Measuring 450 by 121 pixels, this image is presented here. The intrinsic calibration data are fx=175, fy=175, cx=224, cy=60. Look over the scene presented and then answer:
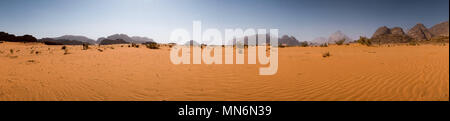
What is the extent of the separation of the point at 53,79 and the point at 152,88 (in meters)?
3.31

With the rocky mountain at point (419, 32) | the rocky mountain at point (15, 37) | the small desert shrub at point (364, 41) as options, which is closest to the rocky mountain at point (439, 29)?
the rocky mountain at point (419, 32)

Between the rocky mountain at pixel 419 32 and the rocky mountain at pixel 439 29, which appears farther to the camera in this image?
the rocky mountain at pixel 439 29

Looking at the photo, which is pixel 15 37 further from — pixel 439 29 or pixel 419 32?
pixel 439 29

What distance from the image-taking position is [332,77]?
5070 mm

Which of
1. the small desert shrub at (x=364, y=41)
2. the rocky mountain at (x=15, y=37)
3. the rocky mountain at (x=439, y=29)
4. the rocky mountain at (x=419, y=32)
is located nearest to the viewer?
the small desert shrub at (x=364, y=41)

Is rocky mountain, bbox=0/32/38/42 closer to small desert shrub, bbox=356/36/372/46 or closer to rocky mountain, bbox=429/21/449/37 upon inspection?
small desert shrub, bbox=356/36/372/46

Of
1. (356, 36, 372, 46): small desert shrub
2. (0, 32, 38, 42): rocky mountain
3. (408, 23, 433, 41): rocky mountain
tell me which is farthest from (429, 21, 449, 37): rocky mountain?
(0, 32, 38, 42): rocky mountain

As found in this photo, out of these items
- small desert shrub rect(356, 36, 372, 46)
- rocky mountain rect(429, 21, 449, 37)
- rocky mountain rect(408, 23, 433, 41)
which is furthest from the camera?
rocky mountain rect(429, 21, 449, 37)

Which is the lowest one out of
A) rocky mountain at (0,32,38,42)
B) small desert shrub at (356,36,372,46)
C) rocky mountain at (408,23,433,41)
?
small desert shrub at (356,36,372,46)

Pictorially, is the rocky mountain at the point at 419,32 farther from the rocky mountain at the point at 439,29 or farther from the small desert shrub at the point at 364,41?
the small desert shrub at the point at 364,41

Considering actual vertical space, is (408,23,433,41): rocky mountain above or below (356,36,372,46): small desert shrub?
above
